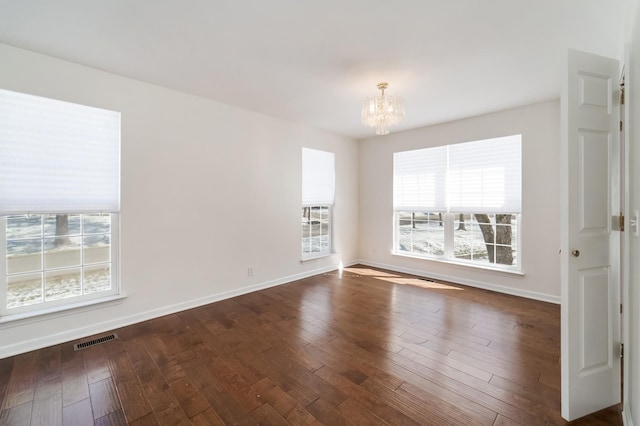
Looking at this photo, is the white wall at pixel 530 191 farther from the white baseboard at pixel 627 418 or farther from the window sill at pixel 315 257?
the white baseboard at pixel 627 418

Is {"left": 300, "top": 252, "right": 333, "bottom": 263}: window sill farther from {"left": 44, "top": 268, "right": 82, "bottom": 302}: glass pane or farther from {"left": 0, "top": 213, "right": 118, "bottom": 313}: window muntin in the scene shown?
{"left": 44, "top": 268, "right": 82, "bottom": 302}: glass pane

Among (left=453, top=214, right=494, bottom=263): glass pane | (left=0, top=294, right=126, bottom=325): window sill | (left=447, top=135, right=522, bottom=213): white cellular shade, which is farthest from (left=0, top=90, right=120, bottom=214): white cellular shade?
(left=453, top=214, right=494, bottom=263): glass pane

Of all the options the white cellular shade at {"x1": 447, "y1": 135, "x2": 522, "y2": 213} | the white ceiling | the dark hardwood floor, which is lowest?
the dark hardwood floor

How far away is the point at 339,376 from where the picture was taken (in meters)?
2.09

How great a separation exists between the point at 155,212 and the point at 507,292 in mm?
4868

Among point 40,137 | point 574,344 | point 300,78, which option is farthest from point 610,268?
point 40,137

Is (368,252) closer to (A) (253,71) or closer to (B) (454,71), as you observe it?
(B) (454,71)

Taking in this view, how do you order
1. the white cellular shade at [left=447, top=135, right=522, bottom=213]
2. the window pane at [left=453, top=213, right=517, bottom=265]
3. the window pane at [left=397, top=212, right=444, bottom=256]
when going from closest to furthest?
the white cellular shade at [left=447, top=135, right=522, bottom=213] → the window pane at [left=453, top=213, right=517, bottom=265] → the window pane at [left=397, top=212, right=444, bottom=256]

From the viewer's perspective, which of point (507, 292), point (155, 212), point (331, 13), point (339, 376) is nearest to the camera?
point (331, 13)

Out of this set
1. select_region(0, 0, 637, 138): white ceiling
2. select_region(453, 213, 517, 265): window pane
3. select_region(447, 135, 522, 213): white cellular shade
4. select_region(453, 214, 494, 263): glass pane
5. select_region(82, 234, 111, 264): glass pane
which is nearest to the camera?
select_region(0, 0, 637, 138): white ceiling

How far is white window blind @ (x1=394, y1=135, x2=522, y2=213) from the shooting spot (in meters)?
3.94

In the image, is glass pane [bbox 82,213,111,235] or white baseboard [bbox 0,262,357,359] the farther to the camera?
glass pane [bbox 82,213,111,235]

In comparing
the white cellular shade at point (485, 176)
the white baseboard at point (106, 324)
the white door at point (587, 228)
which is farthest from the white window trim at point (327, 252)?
the white door at point (587, 228)

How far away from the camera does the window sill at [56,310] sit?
2.37 m
